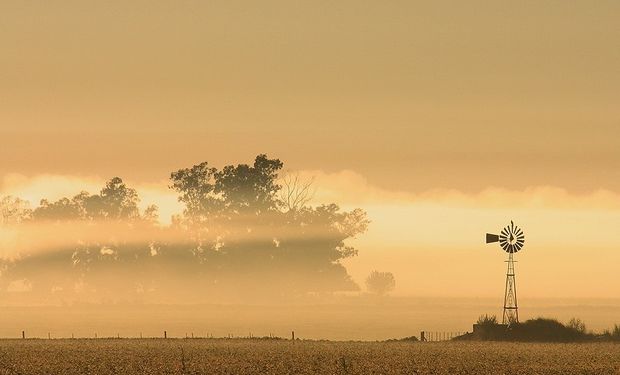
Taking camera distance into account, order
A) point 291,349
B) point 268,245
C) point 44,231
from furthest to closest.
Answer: point 44,231 < point 268,245 < point 291,349

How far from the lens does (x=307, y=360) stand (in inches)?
2625

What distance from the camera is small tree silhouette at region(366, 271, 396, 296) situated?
191000 millimetres

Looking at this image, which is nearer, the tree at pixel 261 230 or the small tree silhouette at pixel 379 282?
the tree at pixel 261 230

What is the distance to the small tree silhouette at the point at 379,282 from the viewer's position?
191000 mm

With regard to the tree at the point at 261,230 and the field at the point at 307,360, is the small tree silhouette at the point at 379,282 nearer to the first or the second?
the tree at the point at 261,230

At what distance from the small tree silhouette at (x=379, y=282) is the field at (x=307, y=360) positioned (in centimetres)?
10665

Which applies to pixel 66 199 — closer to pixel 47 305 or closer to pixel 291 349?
pixel 47 305

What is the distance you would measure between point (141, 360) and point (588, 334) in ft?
147

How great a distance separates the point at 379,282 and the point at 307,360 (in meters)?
125

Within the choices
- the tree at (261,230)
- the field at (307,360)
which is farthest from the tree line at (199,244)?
the field at (307,360)

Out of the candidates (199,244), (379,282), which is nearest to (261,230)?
(199,244)

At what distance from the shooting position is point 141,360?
67.2 meters

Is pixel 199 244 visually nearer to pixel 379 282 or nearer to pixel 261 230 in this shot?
pixel 261 230

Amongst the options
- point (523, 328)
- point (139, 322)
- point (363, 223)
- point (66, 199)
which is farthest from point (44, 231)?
point (523, 328)
